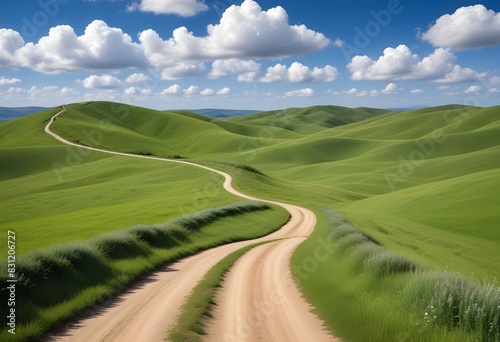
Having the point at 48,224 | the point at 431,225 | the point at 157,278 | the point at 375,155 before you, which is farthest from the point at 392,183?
the point at 157,278

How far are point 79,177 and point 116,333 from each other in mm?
96794

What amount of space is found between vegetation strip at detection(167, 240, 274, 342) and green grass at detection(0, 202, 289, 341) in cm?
330

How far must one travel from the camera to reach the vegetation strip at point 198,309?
34.0ft

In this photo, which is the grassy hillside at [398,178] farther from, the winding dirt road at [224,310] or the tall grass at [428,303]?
the winding dirt road at [224,310]

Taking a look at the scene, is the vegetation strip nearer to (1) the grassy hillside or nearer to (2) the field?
(2) the field

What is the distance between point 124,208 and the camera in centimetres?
5294

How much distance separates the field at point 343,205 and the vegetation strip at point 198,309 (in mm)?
3930

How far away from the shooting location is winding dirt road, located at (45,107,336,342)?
35.0 ft

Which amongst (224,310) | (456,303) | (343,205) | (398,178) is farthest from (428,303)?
(398,178)

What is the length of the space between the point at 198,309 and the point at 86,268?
6.16 m

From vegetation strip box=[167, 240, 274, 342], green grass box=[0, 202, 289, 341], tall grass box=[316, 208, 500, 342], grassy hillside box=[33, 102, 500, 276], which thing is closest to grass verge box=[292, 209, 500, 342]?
tall grass box=[316, 208, 500, 342]

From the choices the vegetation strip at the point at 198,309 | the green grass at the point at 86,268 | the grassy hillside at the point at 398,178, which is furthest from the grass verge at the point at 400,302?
the grassy hillside at the point at 398,178

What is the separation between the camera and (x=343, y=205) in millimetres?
75812

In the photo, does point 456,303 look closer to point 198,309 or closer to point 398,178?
point 198,309
